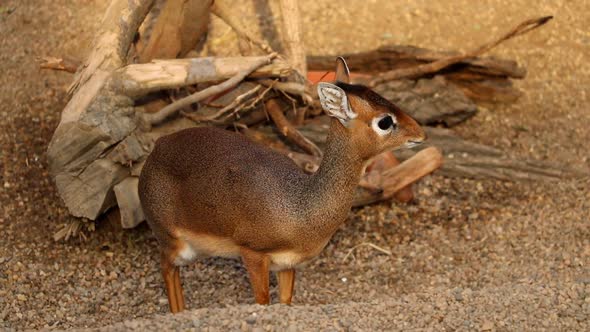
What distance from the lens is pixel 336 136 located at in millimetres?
5672

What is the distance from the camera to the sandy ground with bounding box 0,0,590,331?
5.52m

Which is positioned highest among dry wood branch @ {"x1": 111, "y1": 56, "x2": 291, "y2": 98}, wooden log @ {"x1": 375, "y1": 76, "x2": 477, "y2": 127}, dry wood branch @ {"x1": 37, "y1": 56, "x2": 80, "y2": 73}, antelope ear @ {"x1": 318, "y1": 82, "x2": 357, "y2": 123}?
antelope ear @ {"x1": 318, "y1": 82, "x2": 357, "y2": 123}

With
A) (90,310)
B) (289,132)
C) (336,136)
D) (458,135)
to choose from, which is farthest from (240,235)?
(458,135)

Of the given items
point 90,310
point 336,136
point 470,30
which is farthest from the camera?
point 470,30

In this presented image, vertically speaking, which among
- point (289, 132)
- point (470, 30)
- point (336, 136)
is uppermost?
point (336, 136)

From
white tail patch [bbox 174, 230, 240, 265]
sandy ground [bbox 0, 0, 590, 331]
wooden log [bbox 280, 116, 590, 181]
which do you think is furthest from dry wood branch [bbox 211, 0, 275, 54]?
white tail patch [bbox 174, 230, 240, 265]

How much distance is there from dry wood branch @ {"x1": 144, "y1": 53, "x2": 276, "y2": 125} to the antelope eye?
2067 millimetres

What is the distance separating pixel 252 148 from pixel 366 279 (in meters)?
1.79

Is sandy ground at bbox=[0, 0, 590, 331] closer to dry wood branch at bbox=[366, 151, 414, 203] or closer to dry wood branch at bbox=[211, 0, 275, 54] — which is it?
dry wood branch at bbox=[366, 151, 414, 203]

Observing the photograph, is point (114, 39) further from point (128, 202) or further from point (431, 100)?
point (431, 100)

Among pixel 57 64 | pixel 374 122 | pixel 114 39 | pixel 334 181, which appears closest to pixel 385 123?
pixel 374 122

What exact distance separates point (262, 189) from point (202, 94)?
1690 mm

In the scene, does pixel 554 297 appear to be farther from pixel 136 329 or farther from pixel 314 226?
pixel 136 329

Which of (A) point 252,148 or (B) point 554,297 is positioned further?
(A) point 252,148
